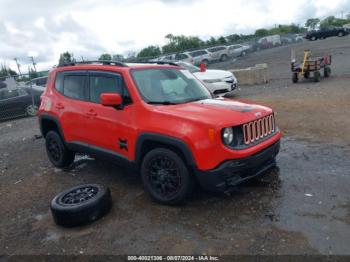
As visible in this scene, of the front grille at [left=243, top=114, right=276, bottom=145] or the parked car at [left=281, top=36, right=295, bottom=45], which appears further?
the parked car at [left=281, top=36, right=295, bottom=45]

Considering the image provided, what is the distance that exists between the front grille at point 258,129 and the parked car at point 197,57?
22441mm

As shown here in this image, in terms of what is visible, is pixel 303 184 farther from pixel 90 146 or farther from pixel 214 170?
pixel 90 146

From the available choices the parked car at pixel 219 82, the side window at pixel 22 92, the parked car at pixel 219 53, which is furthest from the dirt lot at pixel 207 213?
the parked car at pixel 219 53

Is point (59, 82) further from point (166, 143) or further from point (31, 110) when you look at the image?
point (31, 110)

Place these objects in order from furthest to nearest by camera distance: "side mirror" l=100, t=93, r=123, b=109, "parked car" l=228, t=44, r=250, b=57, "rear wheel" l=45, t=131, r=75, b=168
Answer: "parked car" l=228, t=44, r=250, b=57 < "rear wheel" l=45, t=131, r=75, b=168 < "side mirror" l=100, t=93, r=123, b=109

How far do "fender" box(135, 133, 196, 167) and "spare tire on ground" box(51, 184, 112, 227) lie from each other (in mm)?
Result: 690

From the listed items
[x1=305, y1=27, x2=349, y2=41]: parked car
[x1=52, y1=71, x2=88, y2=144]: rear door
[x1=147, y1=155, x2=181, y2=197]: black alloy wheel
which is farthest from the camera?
[x1=305, y1=27, x2=349, y2=41]: parked car

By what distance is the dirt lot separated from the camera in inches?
138

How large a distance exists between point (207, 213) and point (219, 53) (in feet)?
97.9

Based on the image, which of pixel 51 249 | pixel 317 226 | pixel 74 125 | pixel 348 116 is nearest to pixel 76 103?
pixel 74 125

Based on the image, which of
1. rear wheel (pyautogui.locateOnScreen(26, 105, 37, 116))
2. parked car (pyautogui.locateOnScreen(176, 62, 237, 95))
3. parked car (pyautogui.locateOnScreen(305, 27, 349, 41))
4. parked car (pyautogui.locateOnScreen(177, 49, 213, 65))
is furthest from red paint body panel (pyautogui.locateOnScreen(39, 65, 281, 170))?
parked car (pyautogui.locateOnScreen(305, 27, 349, 41))

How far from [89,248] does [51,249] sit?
45 cm

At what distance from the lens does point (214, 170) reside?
385cm

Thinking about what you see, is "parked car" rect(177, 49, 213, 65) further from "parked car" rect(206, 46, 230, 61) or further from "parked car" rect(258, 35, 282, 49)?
"parked car" rect(258, 35, 282, 49)
